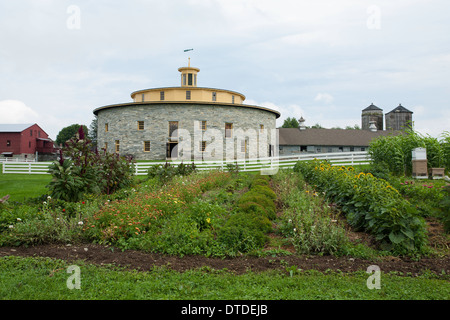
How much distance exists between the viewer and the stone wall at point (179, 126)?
33.1 metres

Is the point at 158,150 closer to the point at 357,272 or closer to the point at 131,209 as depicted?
the point at 131,209

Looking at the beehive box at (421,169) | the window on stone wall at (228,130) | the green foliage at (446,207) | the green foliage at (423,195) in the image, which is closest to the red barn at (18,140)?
the window on stone wall at (228,130)

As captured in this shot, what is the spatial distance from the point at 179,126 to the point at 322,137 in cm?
2029

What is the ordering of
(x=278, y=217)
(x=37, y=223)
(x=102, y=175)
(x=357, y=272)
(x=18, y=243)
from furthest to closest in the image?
(x=102, y=175), (x=278, y=217), (x=37, y=223), (x=18, y=243), (x=357, y=272)

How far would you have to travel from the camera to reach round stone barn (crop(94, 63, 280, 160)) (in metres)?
33.1

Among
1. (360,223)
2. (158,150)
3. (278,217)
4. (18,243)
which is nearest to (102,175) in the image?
(18,243)

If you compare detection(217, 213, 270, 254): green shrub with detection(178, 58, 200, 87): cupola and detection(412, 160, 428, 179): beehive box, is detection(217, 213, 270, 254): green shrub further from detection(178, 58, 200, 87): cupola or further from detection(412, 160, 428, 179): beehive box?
detection(178, 58, 200, 87): cupola

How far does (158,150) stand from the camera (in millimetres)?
33125

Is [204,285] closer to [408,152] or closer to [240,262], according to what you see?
[240,262]

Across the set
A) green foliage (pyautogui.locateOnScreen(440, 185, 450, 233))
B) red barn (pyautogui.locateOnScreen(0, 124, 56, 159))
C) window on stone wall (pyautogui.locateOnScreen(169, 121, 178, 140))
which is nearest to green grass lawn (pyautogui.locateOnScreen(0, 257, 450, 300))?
green foliage (pyautogui.locateOnScreen(440, 185, 450, 233))

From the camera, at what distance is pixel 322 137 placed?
1724 inches

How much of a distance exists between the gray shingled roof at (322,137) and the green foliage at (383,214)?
3307 centimetres

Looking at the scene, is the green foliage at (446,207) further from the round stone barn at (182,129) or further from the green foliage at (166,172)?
the round stone barn at (182,129)
